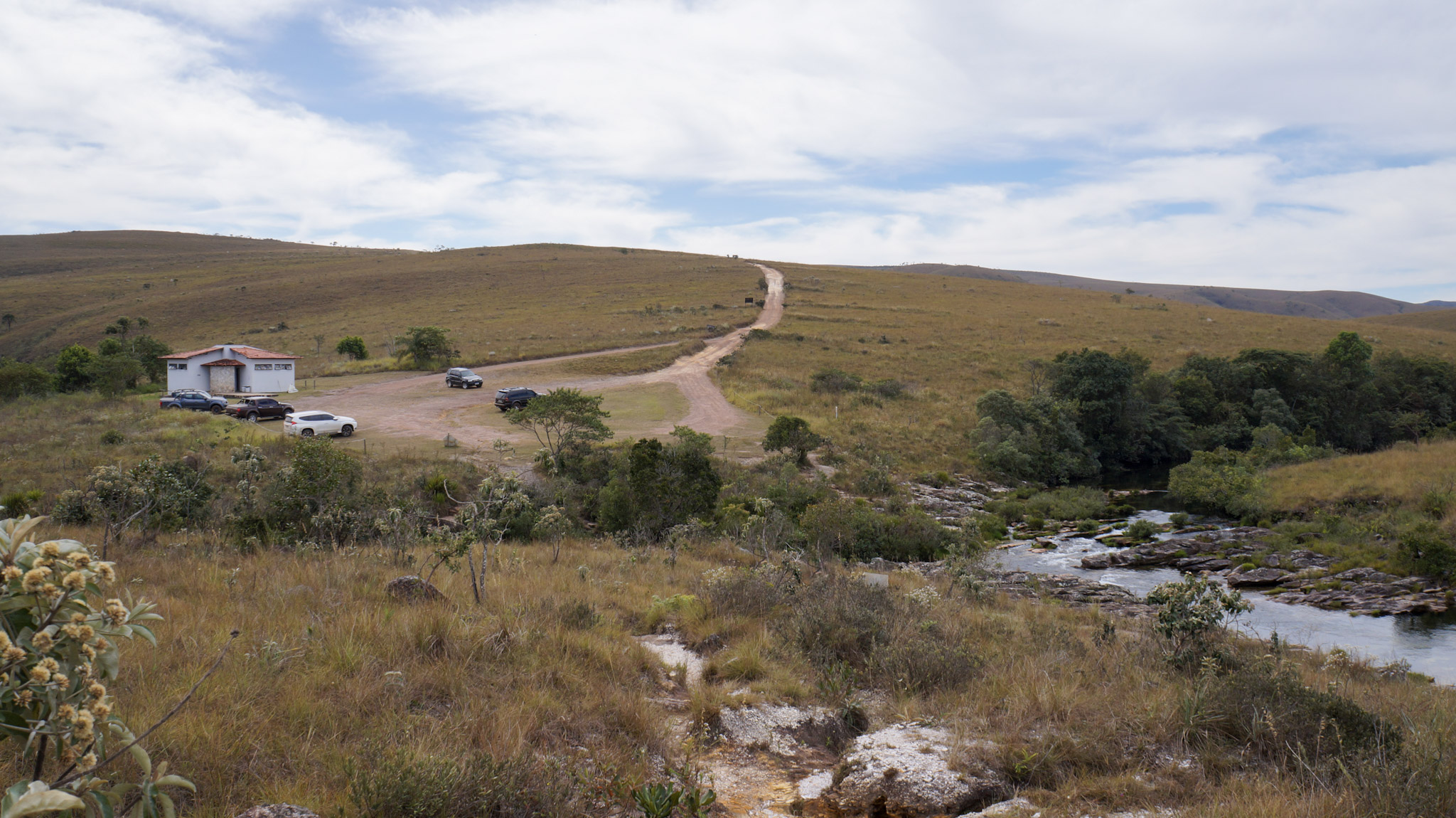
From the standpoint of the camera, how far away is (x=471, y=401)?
129 feet

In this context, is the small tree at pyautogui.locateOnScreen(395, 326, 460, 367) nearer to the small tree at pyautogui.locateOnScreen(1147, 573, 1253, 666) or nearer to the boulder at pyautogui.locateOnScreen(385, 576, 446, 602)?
the boulder at pyautogui.locateOnScreen(385, 576, 446, 602)

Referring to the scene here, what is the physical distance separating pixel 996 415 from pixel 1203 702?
33.5m

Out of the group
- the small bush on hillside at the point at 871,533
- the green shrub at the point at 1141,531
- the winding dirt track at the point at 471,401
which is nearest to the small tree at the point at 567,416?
the winding dirt track at the point at 471,401

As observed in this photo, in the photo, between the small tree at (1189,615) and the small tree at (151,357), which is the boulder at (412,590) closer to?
the small tree at (1189,615)

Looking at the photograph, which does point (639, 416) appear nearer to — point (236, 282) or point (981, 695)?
point (981, 695)

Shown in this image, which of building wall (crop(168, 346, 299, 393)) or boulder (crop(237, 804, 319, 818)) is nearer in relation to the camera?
boulder (crop(237, 804, 319, 818))

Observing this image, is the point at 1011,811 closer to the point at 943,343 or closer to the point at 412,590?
the point at 412,590

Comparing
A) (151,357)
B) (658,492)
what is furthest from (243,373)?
(658,492)

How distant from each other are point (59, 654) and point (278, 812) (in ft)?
5.14

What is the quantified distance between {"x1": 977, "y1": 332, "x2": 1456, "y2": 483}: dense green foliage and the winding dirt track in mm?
14339

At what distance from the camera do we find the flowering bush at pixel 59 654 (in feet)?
6.08

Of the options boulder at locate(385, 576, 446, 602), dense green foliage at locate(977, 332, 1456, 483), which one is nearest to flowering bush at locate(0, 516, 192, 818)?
boulder at locate(385, 576, 446, 602)

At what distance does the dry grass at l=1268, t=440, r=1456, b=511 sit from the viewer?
24.1m

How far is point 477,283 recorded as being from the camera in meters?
95.3
